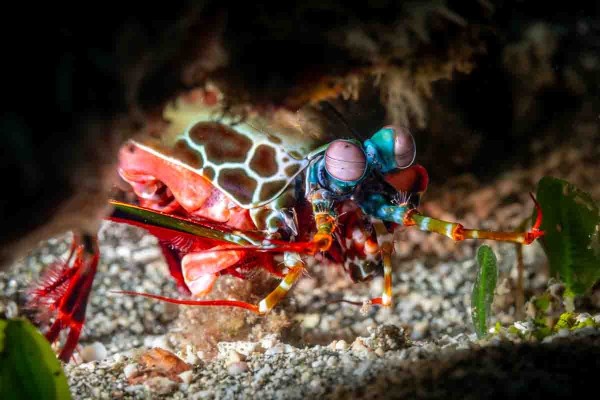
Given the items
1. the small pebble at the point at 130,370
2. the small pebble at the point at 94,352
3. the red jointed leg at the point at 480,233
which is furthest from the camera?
the small pebble at the point at 94,352

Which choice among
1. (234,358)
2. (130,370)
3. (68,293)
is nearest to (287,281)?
(234,358)

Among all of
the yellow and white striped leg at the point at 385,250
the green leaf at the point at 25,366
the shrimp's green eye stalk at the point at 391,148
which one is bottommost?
the green leaf at the point at 25,366

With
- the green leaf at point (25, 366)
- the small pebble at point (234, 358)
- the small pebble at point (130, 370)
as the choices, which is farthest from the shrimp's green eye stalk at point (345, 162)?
the green leaf at point (25, 366)

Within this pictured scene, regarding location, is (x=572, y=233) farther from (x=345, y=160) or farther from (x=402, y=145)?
(x=345, y=160)

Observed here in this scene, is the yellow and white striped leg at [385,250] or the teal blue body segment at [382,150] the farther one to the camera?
the teal blue body segment at [382,150]

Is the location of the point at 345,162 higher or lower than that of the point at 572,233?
higher

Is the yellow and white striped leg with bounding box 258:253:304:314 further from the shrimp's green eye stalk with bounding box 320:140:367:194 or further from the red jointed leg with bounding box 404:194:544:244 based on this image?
the red jointed leg with bounding box 404:194:544:244

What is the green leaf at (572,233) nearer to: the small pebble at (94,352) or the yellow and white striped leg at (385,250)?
the yellow and white striped leg at (385,250)
